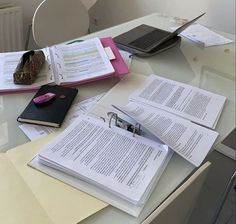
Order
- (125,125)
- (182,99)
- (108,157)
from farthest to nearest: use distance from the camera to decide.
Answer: (182,99)
(125,125)
(108,157)

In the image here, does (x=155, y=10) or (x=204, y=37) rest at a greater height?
(x=204, y=37)

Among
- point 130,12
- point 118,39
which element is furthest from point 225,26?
point 118,39

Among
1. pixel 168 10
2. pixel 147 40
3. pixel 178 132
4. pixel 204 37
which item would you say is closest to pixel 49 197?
pixel 178 132

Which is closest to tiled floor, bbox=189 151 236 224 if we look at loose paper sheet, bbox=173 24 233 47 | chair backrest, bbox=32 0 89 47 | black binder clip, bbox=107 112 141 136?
loose paper sheet, bbox=173 24 233 47

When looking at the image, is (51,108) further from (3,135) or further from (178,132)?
(178,132)

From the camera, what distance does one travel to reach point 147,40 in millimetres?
1558

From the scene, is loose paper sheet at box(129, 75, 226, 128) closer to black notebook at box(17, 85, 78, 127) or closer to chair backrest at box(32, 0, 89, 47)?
black notebook at box(17, 85, 78, 127)

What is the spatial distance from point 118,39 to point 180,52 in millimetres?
287

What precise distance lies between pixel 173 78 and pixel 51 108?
1.69 ft

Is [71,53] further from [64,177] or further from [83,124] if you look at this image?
[64,177]

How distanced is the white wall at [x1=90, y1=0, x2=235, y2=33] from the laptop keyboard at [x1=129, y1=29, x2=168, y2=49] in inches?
30.2

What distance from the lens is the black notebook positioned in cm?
98

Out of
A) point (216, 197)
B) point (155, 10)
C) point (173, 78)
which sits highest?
point (173, 78)

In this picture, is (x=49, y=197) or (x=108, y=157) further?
(x=108, y=157)
